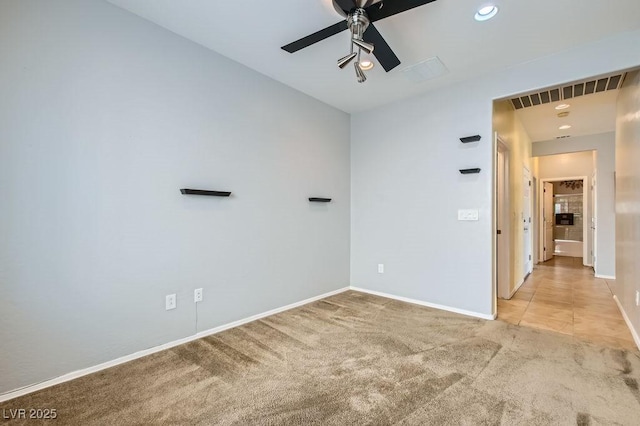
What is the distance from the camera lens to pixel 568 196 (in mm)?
9305

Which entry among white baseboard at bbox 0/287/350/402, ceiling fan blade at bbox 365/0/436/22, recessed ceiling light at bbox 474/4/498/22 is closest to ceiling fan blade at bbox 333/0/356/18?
ceiling fan blade at bbox 365/0/436/22

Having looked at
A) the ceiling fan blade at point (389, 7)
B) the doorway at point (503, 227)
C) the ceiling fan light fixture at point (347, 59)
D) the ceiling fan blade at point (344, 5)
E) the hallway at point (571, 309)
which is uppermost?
the ceiling fan blade at point (344, 5)

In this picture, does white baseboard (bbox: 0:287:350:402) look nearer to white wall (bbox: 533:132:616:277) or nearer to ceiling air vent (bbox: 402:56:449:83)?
ceiling air vent (bbox: 402:56:449:83)

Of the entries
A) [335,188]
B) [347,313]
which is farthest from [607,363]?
[335,188]

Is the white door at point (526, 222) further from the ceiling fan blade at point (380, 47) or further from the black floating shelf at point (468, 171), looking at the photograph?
the ceiling fan blade at point (380, 47)

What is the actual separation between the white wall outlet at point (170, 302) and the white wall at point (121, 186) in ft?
0.18

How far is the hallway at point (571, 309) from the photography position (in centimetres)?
268

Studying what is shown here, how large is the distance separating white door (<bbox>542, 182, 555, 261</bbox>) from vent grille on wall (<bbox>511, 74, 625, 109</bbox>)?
483 cm

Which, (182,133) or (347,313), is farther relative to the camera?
(347,313)

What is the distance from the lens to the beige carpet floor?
1.58m

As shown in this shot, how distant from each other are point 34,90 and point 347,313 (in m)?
3.13

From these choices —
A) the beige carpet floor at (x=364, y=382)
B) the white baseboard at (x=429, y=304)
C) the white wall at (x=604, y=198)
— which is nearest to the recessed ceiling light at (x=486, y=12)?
the beige carpet floor at (x=364, y=382)

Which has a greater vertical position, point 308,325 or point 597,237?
point 597,237

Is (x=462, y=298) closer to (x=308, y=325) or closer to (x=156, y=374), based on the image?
(x=308, y=325)
